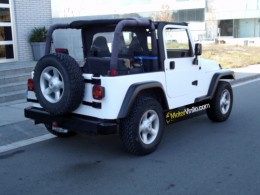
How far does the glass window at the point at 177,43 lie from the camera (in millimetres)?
6370

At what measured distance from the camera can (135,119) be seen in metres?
5.29

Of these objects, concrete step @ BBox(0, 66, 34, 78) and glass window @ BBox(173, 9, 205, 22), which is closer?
concrete step @ BBox(0, 66, 34, 78)

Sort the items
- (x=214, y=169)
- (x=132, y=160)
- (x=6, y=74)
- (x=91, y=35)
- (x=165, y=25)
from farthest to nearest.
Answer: (x=6, y=74)
(x=91, y=35)
(x=165, y=25)
(x=132, y=160)
(x=214, y=169)

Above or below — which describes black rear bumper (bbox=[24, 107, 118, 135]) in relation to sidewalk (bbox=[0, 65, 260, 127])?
above

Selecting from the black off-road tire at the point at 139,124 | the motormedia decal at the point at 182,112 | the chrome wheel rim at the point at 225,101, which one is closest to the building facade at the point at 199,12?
the chrome wheel rim at the point at 225,101

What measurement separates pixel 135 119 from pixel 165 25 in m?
1.71

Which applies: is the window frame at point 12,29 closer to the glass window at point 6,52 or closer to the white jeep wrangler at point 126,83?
the glass window at point 6,52

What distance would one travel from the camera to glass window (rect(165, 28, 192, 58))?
251 inches

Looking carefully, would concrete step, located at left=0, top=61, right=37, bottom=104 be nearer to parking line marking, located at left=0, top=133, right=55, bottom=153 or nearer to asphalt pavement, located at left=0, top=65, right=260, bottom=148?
asphalt pavement, located at left=0, top=65, right=260, bottom=148

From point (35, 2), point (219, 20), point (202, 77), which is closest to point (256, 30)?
point (219, 20)

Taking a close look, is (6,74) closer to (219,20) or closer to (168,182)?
(168,182)

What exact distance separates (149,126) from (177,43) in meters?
1.80

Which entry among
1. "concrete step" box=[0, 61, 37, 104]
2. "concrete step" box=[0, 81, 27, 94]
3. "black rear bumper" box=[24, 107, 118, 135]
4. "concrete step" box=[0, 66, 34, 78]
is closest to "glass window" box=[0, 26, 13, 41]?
"concrete step" box=[0, 61, 37, 104]

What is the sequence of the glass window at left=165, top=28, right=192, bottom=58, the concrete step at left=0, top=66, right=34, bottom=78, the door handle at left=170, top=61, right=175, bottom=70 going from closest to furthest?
the door handle at left=170, top=61, right=175, bottom=70, the glass window at left=165, top=28, right=192, bottom=58, the concrete step at left=0, top=66, right=34, bottom=78
